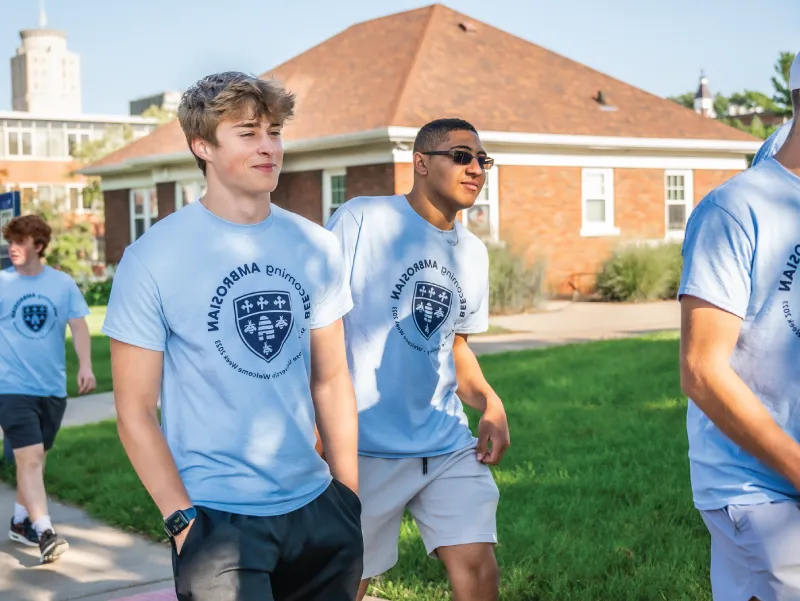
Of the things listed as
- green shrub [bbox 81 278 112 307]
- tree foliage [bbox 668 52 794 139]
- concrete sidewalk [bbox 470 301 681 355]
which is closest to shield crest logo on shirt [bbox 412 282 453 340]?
concrete sidewalk [bbox 470 301 681 355]

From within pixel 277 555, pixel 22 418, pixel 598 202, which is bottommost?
pixel 22 418

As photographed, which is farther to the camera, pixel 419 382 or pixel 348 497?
pixel 419 382

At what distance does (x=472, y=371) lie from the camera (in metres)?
4.50

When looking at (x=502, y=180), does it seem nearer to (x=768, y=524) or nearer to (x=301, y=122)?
(x=301, y=122)

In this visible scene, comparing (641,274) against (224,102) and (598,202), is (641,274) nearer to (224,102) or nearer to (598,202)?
(598,202)

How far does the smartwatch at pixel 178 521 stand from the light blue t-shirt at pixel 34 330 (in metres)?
4.20

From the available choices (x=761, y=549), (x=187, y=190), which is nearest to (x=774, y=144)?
(x=761, y=549)

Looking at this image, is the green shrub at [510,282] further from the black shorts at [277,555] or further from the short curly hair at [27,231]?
the black shorts at [277,555]

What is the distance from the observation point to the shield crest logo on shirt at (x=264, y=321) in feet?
9.67

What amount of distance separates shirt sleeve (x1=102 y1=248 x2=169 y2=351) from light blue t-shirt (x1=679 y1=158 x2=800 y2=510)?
132 cm

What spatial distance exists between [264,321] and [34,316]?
170 inches

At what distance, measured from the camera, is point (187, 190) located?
29.9 metres

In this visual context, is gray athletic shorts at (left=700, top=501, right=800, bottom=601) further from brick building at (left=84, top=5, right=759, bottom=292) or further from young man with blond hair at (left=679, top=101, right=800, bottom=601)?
brick building at (left=84, top=5, right=759, bottom=292)

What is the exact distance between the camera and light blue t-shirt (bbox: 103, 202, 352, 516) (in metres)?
2.92
